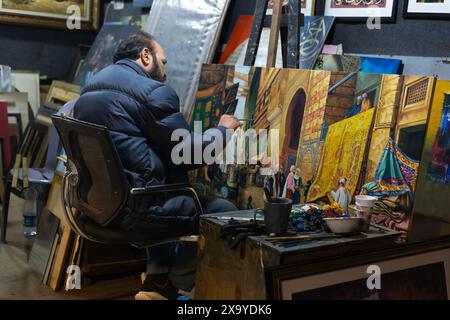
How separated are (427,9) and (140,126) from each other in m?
1.45

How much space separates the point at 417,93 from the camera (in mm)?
2104

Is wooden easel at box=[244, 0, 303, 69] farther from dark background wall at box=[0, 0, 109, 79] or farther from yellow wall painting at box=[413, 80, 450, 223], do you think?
dark background wall at box=[0, 0, 109, 79]

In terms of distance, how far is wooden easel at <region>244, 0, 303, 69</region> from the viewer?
270 cm

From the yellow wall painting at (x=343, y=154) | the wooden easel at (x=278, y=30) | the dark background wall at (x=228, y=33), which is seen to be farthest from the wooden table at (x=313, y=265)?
the dark background wall at (x=228, y=33)

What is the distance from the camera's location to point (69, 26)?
5176mm

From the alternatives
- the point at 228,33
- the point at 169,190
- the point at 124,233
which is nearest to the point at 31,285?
the point at 124,233

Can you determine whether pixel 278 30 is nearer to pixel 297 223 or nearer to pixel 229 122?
pixel 229 122

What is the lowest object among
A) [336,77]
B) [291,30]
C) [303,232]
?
[303,232]

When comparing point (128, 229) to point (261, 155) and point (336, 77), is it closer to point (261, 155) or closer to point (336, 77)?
point (261, 155)

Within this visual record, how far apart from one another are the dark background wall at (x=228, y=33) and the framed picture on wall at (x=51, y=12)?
0.38ft

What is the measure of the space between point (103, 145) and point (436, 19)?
164cm

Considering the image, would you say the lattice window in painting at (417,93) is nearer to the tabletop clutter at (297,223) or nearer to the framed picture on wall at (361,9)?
the tabletop clutter at (297,223)

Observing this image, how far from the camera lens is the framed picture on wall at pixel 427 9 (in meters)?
2.56
